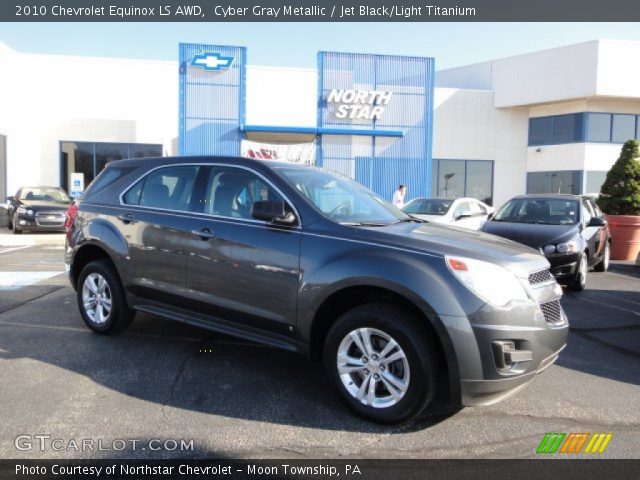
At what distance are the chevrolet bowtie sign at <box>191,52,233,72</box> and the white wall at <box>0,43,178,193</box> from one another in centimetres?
183

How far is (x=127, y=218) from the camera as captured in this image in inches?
191

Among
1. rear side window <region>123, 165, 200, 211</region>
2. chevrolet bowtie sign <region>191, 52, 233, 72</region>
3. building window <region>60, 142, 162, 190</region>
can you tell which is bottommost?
rear side window <region>123, 165, 200, 211</region>

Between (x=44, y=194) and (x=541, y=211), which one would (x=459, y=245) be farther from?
(x=44, y=194)

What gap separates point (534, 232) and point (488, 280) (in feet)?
17.4

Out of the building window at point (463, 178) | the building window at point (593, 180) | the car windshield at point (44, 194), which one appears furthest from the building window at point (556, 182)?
the car windshield at point (44, 194)

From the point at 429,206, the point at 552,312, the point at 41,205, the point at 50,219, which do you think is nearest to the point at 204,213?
the point at 552,312

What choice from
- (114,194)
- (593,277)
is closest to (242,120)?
(593,277)

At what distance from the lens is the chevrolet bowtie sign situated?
2055 cm

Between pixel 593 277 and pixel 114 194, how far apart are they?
342 inches

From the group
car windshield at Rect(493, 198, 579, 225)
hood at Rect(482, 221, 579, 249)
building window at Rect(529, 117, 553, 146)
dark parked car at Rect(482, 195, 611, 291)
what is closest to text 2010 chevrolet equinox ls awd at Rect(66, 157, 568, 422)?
hood at Rect(482, 221, 579, 249)

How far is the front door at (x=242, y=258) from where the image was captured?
3754 mm

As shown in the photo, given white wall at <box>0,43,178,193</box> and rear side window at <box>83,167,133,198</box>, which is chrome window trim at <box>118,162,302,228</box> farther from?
white wall at <box>0,43,178,193</box>

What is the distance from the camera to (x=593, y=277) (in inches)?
381

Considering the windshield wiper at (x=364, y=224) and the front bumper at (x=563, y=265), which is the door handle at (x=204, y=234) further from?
the front bumper at (x=563, y=265)
